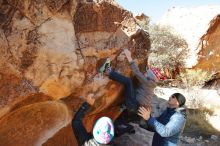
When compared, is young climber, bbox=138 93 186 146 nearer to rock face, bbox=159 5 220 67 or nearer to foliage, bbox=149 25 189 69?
foliage, bbox=149 25 189 69

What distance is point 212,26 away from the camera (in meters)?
16.5

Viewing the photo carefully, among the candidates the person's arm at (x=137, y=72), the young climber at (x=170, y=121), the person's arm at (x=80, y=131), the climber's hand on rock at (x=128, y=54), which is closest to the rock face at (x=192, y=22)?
the climber's hand on rock at (x=128, y=54)

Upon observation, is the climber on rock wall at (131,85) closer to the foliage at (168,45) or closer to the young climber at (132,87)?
the young climber at (132,87)

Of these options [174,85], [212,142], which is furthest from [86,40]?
[174,85]

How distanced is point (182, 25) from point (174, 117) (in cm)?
1421

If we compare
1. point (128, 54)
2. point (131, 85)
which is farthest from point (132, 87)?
point (128, 54)

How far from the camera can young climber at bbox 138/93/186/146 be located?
13.9 ft

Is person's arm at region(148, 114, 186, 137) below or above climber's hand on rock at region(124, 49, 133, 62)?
below

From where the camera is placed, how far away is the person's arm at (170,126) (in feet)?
13.8

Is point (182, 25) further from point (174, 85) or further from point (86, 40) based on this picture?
point (86, 40)

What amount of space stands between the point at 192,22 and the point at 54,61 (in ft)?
45.1

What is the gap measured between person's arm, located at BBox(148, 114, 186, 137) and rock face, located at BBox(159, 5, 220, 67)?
12.6 m

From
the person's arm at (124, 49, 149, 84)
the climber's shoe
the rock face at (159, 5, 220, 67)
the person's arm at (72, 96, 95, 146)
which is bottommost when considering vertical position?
the climber's shoe

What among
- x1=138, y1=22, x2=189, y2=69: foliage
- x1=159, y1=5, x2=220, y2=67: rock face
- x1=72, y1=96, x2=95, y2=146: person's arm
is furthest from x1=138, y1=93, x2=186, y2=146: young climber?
x1=159, y1=5, x2=220, y2=67: rock face
